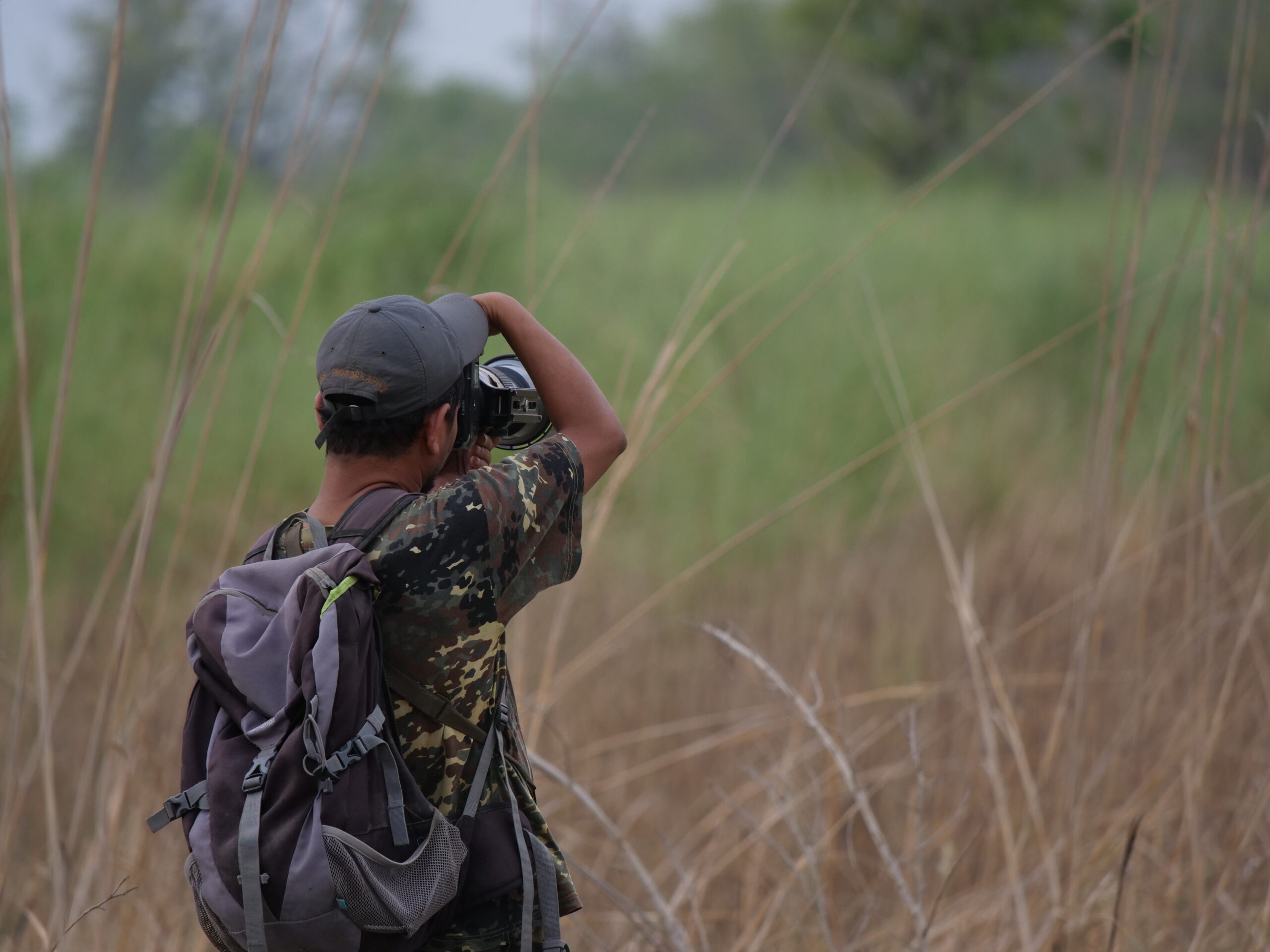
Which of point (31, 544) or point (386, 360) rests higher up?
point (386, 360)

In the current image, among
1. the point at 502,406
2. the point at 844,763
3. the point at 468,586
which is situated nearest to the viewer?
the point at 468,586

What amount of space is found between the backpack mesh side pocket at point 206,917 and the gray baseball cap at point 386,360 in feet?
1.23

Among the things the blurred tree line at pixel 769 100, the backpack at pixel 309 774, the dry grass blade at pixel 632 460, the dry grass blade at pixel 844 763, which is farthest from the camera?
the blurred tree line at pixel 769 100

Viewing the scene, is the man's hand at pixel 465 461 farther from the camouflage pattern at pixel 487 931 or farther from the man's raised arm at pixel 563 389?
the camouflage pattern at pixel 487 931

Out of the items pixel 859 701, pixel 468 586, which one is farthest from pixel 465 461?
pixel 859 701

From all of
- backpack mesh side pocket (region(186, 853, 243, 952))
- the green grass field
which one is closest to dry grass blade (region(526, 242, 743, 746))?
backpack mesh side pocket (region(186, 853, 243, 952))

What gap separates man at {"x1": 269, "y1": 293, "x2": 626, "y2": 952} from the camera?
37.2 inches

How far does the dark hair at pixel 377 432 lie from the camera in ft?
3.19

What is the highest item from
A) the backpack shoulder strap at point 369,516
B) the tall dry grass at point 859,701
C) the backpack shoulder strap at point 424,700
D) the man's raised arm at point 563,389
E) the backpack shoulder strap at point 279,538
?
the man's raised arm at point 563,389

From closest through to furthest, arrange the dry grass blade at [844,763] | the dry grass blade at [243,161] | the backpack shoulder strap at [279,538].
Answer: the backpack shoulder strap at [279,538]
the dry grass blade at [243,161]
the dry grass blade at [844,763]

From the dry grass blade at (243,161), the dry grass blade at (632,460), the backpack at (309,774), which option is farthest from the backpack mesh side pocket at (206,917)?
the dry grass blade at (632,460)

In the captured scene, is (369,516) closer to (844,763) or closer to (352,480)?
(352,480)

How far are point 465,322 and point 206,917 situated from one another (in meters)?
0.56

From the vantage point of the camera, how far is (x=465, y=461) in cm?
112
